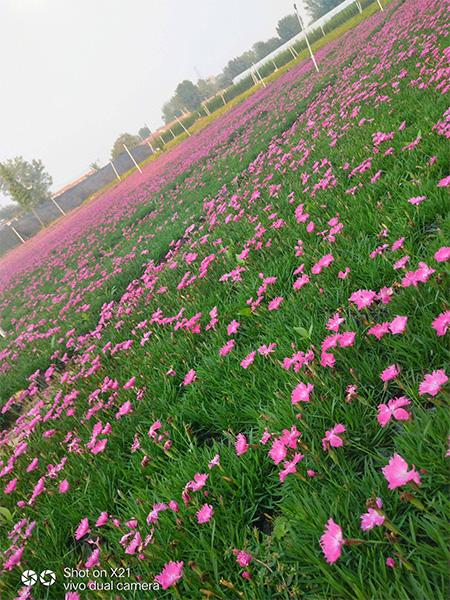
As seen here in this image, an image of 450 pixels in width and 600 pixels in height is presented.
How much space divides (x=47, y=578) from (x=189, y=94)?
107120 mm

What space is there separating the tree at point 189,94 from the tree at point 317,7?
130 ft

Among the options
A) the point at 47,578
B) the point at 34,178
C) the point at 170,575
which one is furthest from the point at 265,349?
the point at 34,178

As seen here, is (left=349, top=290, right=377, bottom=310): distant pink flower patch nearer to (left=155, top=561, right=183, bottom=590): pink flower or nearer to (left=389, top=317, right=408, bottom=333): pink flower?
(left=389, top=317, right=408, bottom=333): pink flower

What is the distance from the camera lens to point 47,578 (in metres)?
1.74

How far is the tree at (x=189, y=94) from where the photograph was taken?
91.1 m

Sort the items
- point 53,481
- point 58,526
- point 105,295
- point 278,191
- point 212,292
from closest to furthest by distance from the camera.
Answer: point 58,526, point 53,481, point 212,292, point 278,191, point 105,295

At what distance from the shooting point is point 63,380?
11.7 feet

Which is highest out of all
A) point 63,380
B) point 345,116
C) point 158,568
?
point 345,116

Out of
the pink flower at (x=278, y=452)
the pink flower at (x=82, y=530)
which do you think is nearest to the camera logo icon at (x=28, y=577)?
the pink flower at (x=82, y=530)

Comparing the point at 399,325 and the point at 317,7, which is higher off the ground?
the point at 317,7

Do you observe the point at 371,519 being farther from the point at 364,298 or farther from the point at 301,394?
the point at 364,298

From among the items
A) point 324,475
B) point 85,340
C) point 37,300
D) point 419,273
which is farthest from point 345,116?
point 37,300

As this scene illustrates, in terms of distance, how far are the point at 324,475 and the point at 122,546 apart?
1072 mm

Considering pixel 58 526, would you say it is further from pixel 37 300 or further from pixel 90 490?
pixel 37 300
